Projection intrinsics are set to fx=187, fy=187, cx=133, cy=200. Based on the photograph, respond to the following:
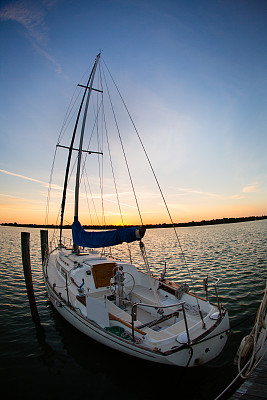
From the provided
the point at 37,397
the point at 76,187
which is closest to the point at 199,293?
the point at 37,397

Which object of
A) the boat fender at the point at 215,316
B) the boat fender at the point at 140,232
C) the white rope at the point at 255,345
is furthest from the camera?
the boat fender at the point at 140,232

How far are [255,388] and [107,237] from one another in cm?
531

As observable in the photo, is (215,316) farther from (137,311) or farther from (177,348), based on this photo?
(137,311)

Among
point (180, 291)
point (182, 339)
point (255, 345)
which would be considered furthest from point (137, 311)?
point (255, 345)

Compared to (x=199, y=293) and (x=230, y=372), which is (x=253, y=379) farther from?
(x=199, y=293)

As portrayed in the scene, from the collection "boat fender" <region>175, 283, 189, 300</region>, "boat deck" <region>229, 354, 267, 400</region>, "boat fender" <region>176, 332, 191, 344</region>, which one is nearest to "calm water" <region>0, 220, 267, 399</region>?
"boat fender" <region>176, 332, 191, 344</region>

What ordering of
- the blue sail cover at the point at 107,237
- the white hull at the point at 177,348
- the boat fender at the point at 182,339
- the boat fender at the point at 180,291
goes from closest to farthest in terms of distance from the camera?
1. the white hull at the point at 177,348
2. the boat fender at the point at 182,339
3. the blue sail cover at the point at 107,237
4. the boat fender at the point at 180,291

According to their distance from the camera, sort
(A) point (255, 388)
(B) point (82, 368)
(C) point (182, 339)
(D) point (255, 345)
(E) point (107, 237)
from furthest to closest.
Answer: (E) point (107, 237) < (B) point (82, 368) < (C) point (182, 339) < (D) point (255, 345) < (A) point (255, 388)

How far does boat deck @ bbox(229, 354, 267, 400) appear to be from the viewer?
3252 millimetres

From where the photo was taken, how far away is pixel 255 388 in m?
3.44

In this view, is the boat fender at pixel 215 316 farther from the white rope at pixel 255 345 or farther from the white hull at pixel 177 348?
the white rope at pixel 255 345

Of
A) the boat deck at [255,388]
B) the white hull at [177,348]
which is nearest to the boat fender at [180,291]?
the white hull at [177,348]

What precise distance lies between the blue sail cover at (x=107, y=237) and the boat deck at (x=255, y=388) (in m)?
3.83

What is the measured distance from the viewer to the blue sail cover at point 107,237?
6254 millimetres
